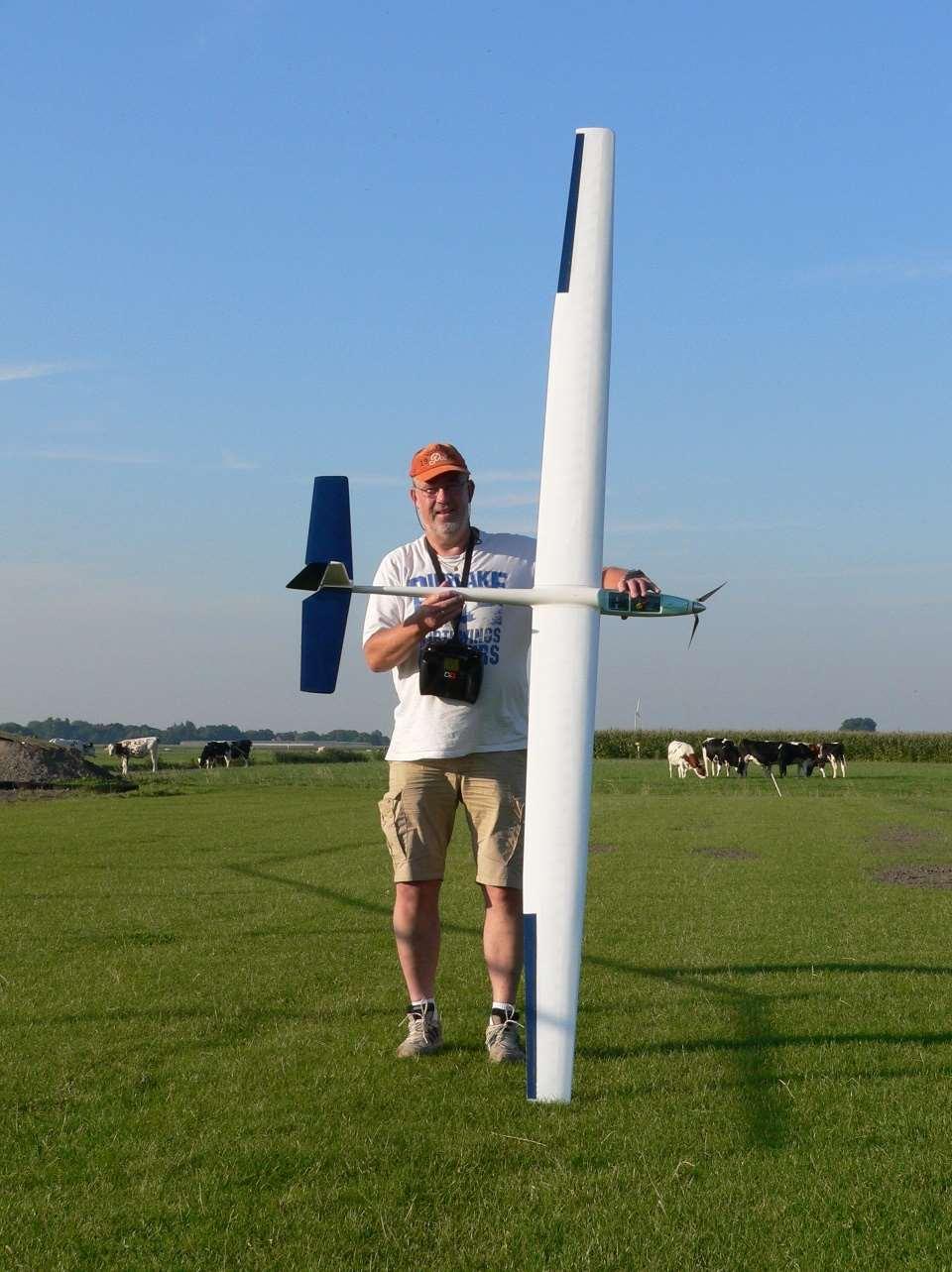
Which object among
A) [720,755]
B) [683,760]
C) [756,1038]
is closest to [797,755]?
[720,755]

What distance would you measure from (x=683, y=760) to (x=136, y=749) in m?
18.6

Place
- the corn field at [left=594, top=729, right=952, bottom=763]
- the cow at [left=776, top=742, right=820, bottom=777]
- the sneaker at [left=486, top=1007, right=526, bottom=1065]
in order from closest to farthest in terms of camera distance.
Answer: the sneaker at [left=486, top=1007, right=526, bottom=1065] → the cow at [left=776, top=742, right=820, bottom=777] → the corn field at [left=594, top=729, right=952, bottom=763]

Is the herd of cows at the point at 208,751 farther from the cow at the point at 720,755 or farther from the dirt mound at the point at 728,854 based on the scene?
the dirt mound at the point at 728,854

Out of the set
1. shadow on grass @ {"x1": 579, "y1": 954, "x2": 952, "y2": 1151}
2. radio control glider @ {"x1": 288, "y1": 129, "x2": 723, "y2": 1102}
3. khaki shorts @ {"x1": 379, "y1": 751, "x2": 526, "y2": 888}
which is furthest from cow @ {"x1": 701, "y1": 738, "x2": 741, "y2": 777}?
radio control glider @ {"x1": 288, "y1": 129, "x2": 723, "y2": 1102}

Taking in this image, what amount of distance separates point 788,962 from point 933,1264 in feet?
15.0

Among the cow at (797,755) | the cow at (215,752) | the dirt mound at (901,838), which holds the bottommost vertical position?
the cow at (215,752)

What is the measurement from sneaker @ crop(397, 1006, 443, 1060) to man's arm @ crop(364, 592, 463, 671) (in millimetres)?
1563

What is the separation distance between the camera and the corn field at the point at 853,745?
6531 centimetres

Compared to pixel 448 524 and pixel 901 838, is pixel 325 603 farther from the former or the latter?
pixel 901 838

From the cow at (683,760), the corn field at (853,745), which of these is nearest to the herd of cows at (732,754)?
the cow at (683,760)

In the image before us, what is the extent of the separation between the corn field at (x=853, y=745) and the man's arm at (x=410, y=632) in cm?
5912

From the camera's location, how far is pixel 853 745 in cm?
6800

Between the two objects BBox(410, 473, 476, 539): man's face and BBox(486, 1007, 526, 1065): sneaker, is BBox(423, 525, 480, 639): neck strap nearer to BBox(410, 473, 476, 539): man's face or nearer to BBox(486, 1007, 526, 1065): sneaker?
BBox(410, 473, 476, 539): man's face

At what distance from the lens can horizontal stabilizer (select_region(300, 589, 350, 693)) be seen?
5.71 metres
